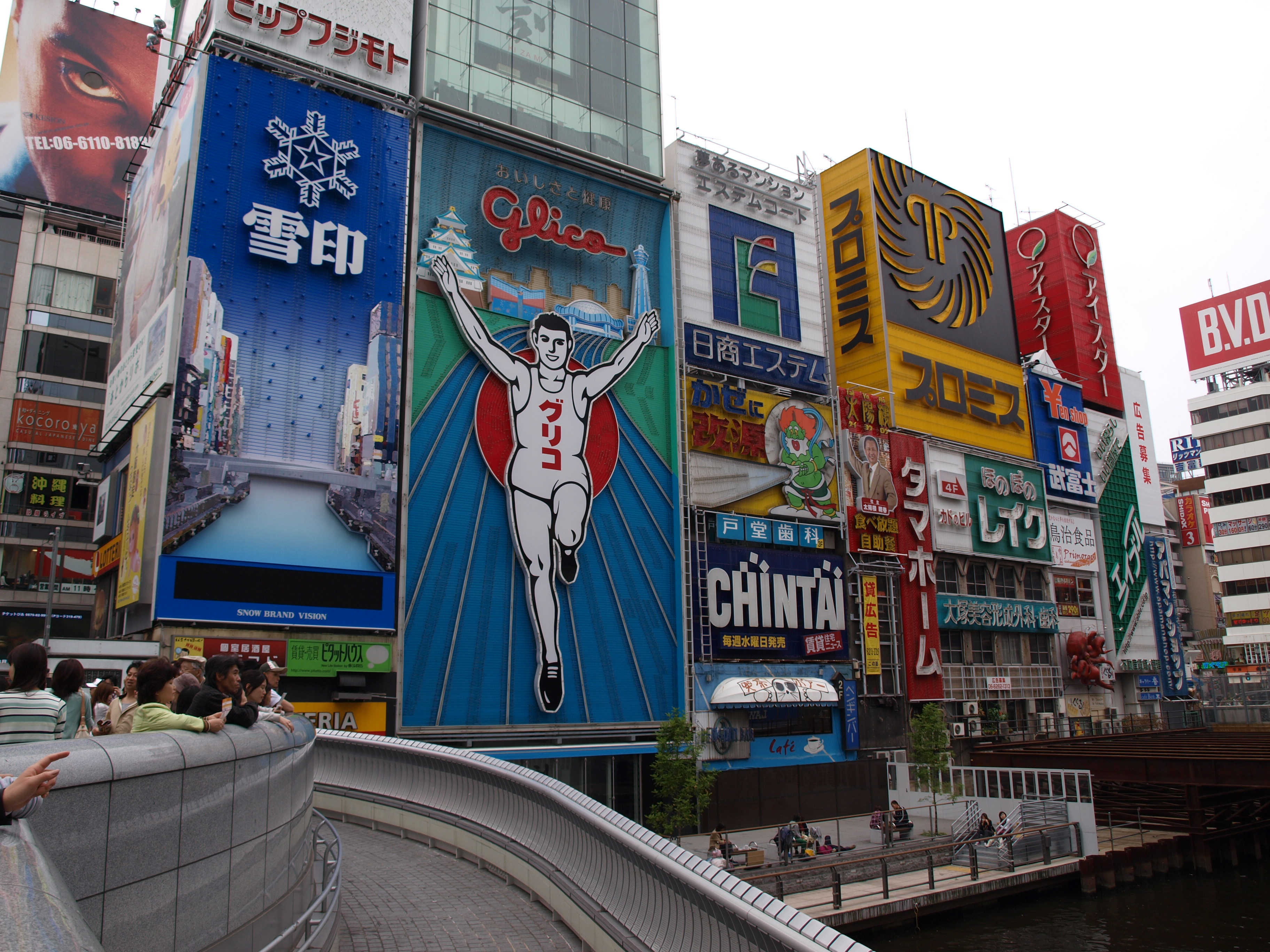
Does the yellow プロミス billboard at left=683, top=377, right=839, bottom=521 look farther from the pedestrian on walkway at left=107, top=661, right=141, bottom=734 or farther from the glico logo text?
the pedestrian on walkway at left=107, top=661, right=141, bottom=734

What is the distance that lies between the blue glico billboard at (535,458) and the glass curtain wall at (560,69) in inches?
73.4

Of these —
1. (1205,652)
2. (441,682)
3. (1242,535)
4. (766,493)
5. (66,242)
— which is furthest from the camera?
(1205,652)

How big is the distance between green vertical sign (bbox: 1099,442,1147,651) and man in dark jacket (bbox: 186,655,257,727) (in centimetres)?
6248

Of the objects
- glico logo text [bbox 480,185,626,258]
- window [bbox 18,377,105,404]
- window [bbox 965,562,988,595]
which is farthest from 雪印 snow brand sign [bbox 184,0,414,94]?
window [bbox 965,562,988,595]

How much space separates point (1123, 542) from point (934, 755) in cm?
3081

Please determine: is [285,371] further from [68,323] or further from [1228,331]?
[1228,331]

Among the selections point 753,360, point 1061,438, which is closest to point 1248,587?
point 1061,438

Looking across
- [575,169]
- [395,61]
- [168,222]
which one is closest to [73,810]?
[168,222]

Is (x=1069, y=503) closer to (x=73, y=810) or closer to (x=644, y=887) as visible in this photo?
(x=644, y=887)

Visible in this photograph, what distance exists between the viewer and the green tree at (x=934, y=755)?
3741cm

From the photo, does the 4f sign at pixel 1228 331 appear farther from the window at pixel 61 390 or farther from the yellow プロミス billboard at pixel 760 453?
the window at pixel 61 390

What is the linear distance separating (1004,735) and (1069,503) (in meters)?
16.9

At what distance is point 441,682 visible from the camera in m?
32.1

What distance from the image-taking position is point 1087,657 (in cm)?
5622
